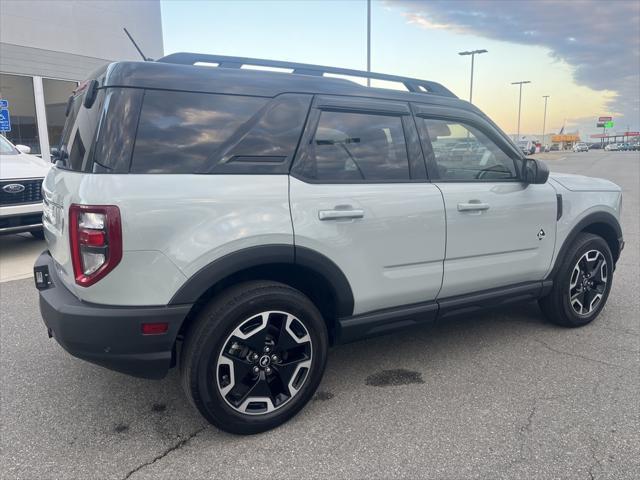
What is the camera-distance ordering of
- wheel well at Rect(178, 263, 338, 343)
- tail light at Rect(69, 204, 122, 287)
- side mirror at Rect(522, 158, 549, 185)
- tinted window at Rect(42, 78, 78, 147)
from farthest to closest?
tinted window at Rect(42, 78, 78, 147) → side mirror at Rect(522, 158, 549, 185) → wheel well at Rect(178, 263, 338, 343) → tail light at Rect(69, 204, 122, 287)

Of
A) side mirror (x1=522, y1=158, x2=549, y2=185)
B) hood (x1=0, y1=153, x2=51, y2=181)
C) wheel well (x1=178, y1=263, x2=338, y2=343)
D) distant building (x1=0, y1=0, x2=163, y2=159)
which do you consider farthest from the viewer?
distant building (x1=0, y1=0, x2=163, y2=159)

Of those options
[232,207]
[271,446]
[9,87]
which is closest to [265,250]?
[232,207]

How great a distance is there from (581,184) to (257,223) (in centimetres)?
293

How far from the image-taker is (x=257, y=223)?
2557 mm

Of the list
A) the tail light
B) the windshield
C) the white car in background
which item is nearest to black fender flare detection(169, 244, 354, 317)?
the tail light

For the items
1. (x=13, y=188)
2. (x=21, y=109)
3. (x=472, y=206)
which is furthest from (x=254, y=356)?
(x=21, y=109)

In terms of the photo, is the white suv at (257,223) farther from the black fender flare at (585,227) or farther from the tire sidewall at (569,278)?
the tire sidewall at (569,278)

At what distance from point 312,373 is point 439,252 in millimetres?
1131

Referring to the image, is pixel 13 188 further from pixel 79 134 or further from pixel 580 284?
pixel 580 284

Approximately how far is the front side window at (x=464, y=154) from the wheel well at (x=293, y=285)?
3.70ft

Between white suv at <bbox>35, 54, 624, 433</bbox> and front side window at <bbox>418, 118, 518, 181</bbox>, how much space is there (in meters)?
0.02

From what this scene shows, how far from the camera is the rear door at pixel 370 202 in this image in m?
2.77

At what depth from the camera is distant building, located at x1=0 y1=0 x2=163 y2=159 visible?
1627 centimetres

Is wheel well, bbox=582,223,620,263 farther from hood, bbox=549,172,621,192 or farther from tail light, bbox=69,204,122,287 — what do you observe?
tail light, bbox=69,204,122,287
